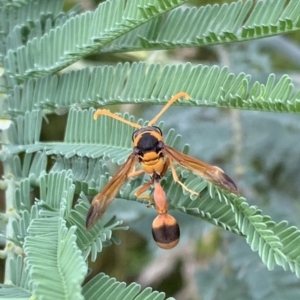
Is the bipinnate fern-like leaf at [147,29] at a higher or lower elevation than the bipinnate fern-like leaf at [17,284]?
higher

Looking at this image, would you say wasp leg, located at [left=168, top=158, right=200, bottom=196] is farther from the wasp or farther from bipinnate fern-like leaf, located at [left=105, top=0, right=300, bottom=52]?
bipinnate fern-like leaf, located at [left=105, top=0, right=300, bottom=52]

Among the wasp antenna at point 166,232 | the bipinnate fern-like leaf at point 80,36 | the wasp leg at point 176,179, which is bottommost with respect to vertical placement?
the wasp antenna at point 166,232

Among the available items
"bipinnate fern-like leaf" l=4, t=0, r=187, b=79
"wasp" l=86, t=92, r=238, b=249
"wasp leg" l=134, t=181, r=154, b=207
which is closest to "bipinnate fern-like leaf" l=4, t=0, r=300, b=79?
"bipinnate fern-like leaf" l=4, t=0, r=187, b=79

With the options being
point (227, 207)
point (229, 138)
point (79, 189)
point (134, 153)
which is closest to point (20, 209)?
point (79, 189)

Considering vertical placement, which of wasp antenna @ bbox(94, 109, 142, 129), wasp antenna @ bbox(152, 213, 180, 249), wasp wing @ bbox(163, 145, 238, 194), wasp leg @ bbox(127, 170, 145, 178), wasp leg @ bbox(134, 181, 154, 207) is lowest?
wasp antenna @ bbox(152, 213, 180, 249)

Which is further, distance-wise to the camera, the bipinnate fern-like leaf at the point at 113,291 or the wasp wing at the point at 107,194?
the wasp wing at the point at 107,194

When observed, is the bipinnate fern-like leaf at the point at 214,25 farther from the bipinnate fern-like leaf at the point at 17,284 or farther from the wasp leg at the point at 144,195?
the bipinnate fern-like leaf at the point at 17,284

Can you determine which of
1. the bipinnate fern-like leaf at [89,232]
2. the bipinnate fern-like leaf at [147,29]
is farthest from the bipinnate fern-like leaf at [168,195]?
the bipinnate fern-like leaf at [147,29]
